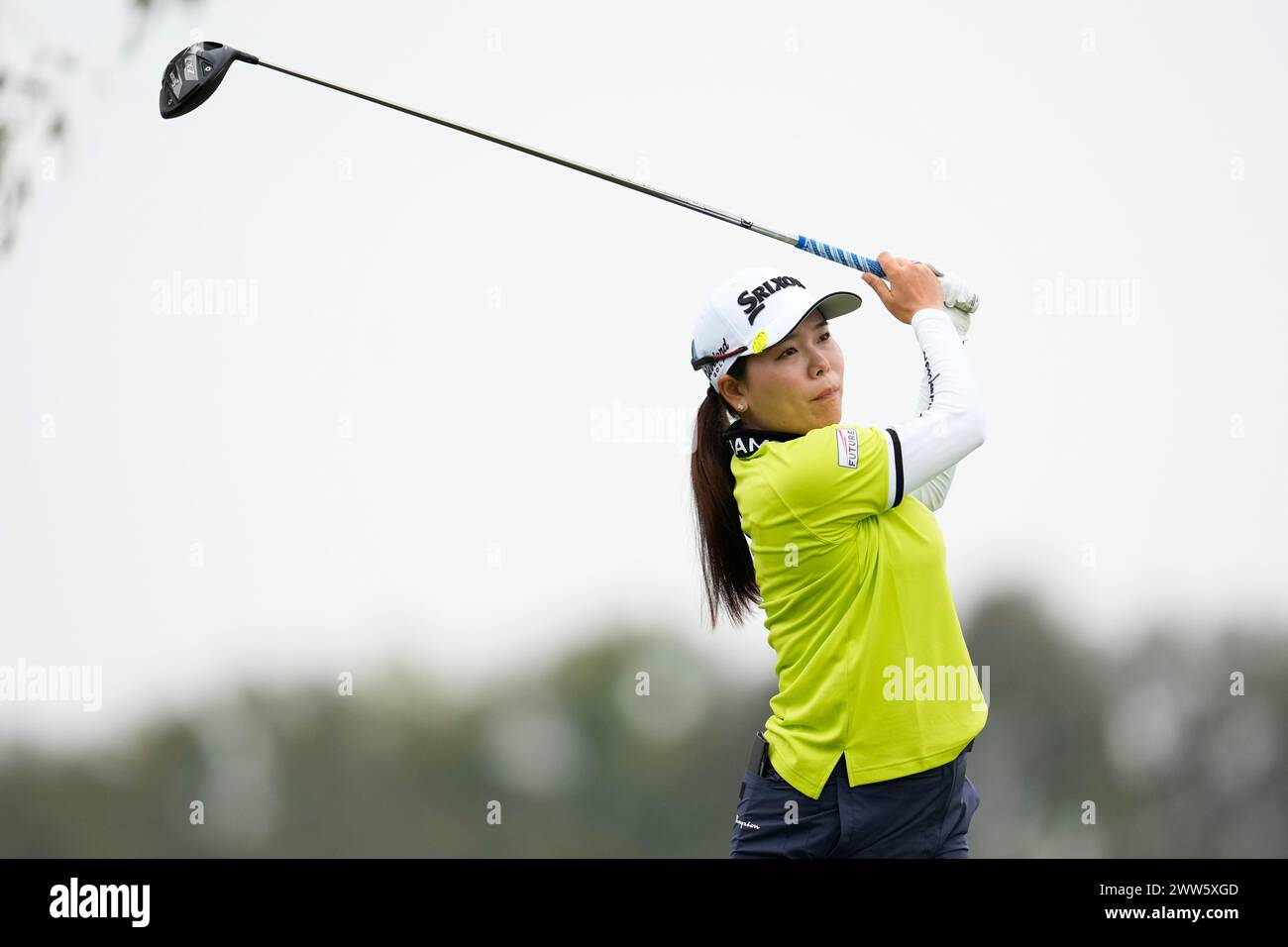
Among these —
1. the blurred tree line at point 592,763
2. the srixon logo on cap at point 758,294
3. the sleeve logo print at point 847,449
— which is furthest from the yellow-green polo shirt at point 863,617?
the blurred tree line at point 592,763

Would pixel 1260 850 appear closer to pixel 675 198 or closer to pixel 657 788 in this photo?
pixel 657 788

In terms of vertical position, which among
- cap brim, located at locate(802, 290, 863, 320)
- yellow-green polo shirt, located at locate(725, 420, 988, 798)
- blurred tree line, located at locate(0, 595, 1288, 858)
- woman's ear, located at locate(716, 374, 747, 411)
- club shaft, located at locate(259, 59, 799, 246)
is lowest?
blurred tree line, located at locate(0, 595, 1288, 858)

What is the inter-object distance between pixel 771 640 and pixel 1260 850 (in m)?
21.2

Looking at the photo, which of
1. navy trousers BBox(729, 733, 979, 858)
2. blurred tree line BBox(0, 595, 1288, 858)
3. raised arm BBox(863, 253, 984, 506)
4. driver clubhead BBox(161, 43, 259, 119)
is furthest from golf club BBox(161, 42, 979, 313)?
blurred tree line BBox(0, 595, 1288, 858)

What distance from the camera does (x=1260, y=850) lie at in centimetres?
2216

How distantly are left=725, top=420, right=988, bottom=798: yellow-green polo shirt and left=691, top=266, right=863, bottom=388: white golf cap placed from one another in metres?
0.22

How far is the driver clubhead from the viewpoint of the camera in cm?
399

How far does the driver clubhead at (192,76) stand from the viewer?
13.1 feet

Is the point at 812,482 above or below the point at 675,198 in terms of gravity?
below

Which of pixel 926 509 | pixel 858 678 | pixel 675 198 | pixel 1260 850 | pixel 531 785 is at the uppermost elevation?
pixel 675 198

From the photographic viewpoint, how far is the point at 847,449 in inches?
118

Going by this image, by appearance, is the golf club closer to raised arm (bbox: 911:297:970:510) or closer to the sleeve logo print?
raised arm (bbox: 911:297:970:510)

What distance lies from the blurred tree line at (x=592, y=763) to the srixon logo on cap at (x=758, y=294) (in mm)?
15590
